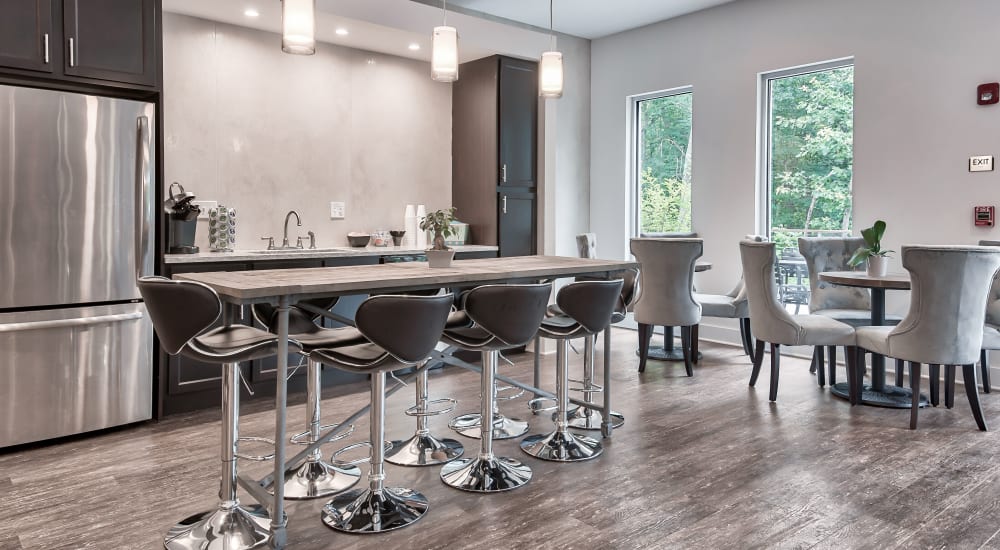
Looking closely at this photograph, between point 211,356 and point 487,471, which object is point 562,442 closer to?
point 487,471

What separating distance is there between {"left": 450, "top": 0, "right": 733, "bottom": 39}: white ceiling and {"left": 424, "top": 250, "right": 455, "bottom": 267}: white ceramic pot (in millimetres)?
3451

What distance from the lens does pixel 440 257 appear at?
3.25 meters

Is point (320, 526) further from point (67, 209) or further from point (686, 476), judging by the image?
point (67, 209)

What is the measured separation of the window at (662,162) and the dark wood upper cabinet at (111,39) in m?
4.60

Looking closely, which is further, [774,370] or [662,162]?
[662,162]

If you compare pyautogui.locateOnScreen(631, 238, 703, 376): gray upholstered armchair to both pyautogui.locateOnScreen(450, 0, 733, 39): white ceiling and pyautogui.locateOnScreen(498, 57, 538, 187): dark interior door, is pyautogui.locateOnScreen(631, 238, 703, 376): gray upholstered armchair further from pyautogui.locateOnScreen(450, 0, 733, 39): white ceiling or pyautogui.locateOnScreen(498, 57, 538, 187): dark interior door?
pyautogui.locateOnScreen(450, 0, 733, 39): white ceiling

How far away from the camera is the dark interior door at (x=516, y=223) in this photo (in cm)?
569

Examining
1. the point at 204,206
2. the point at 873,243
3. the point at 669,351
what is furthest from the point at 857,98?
the point at 204,206

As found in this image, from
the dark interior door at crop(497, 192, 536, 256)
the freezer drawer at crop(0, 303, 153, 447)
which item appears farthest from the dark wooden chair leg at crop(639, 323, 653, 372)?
the freezer drawer at crop(0, 303, 153, 447)

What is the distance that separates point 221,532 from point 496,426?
5.27 feet

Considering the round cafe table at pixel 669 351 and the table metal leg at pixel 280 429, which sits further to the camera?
the round cafe table at pixel 669 351

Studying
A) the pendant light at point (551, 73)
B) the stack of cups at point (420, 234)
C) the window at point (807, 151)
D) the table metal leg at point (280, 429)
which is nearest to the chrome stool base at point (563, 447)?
the table metal leg at point (280, 429)

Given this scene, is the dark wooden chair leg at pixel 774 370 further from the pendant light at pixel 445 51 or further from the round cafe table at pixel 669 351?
the pendant light at pixel 445 51

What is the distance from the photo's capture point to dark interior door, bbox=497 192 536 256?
5.69m
